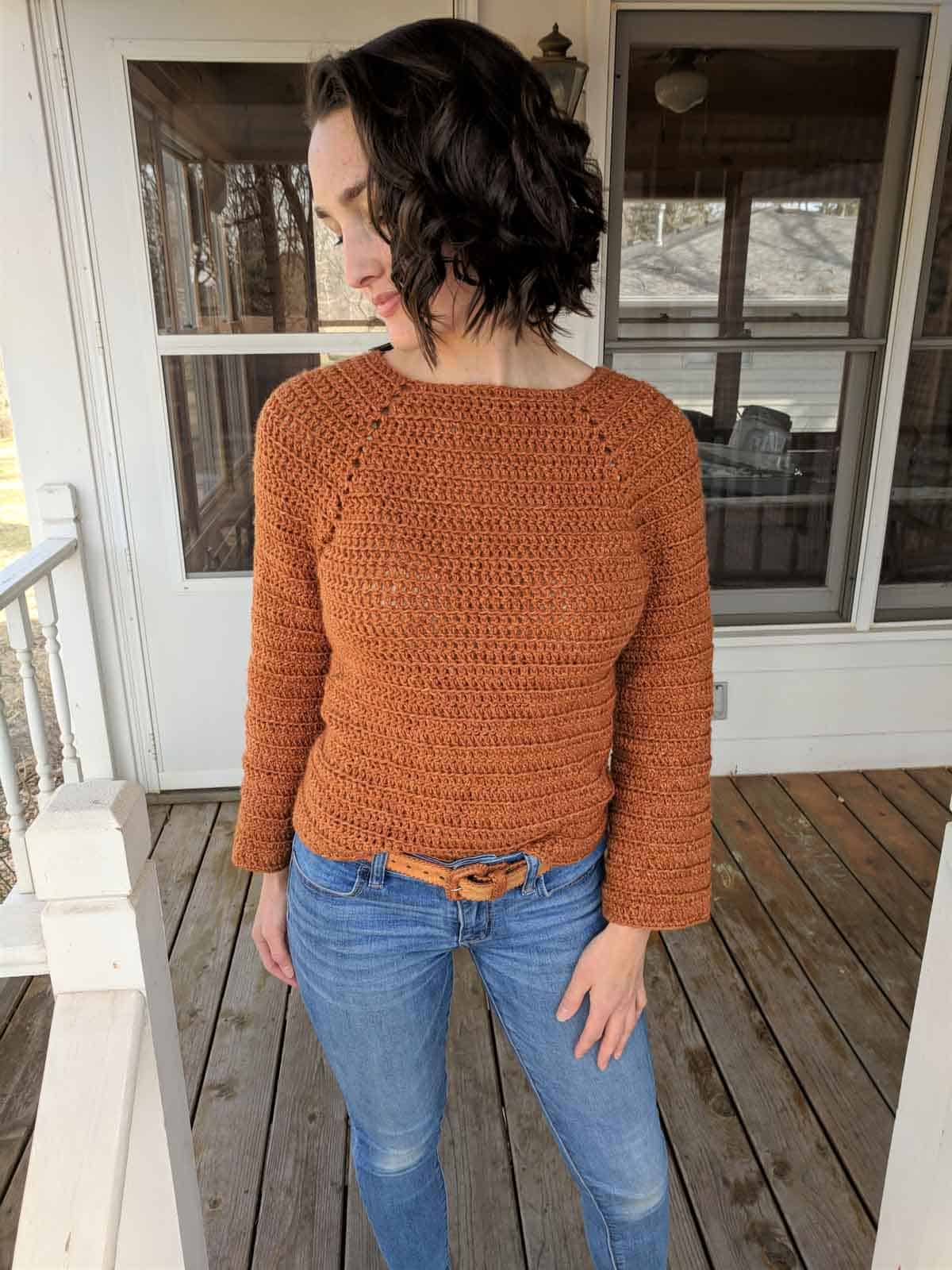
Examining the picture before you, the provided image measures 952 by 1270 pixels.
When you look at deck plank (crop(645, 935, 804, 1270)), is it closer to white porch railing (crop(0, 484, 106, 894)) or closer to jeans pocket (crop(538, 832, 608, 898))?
jeans pocket (crop(538, 832, 608, 898))

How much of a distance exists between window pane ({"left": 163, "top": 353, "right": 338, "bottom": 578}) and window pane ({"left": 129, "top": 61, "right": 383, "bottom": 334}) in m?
0.10

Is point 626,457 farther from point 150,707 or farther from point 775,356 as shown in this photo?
point 150,707

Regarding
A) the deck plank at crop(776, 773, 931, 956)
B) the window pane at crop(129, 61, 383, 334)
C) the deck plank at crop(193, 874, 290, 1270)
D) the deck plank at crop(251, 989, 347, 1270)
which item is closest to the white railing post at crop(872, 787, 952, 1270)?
the deck plank at crop(251, 989, 347, 1270)

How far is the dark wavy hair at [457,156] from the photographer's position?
2.42 feet

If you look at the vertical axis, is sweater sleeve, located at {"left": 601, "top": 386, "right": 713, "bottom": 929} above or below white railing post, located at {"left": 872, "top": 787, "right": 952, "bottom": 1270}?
above

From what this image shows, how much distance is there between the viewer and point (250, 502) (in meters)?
2.48

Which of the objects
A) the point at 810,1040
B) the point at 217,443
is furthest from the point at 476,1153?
the point at 217,443

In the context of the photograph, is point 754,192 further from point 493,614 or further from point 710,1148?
point 710,1148

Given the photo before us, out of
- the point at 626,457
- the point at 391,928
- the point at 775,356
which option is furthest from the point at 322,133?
the point at 775,356

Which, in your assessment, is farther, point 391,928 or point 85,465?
point 85,465

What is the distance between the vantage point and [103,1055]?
0.69 m

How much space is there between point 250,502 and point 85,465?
440mm

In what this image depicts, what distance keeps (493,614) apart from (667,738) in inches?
10.1

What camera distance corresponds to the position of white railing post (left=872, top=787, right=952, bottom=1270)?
91 cm
